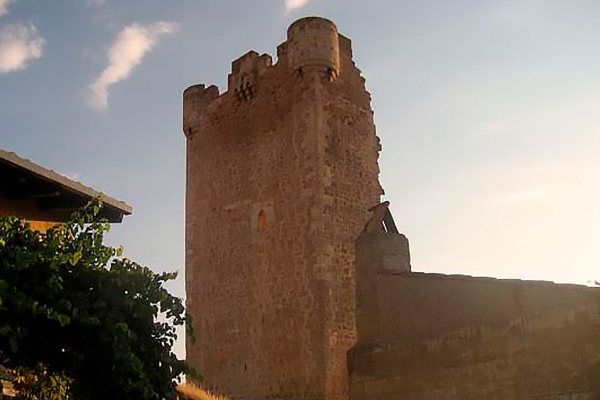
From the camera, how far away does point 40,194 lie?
10.3 m

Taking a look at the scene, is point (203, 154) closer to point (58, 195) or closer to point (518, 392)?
point (58, 195)

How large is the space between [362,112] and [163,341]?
13.8 m

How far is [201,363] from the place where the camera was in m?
21.6

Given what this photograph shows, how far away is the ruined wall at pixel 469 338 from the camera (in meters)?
5.96

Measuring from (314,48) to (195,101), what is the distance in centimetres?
533

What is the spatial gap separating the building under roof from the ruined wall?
3547 millimetres

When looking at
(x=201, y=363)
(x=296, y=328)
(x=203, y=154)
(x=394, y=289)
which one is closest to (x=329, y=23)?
(x=203, y=154)

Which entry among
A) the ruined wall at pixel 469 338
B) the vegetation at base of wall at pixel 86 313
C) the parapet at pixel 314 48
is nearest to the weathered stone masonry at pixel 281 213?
the parapet at pixel 314 48

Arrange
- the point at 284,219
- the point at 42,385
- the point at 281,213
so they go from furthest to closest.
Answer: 1. the point at 281,213
2. the point at 284,219
3. the point at 42,385

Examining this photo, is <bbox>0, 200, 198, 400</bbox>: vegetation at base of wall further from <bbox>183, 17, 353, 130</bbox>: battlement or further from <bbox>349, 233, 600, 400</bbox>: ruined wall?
<bbox>183, 17, 353, 130</bbox>: battlement

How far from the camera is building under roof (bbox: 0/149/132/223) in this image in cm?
946

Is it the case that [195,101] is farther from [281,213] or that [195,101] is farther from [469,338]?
[469,338]

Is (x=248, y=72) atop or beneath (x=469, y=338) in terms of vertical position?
atop

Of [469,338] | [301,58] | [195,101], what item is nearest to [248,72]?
[301,58]
